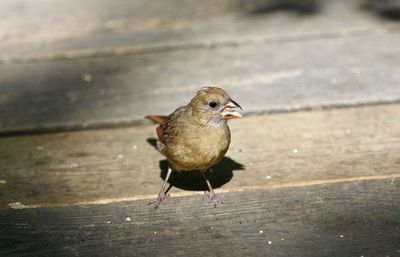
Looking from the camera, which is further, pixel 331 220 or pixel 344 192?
pixel 344 192

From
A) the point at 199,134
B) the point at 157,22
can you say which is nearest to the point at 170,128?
the point at 199,134

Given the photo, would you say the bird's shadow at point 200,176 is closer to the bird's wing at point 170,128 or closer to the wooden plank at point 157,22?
the bird's wing at point 170,128

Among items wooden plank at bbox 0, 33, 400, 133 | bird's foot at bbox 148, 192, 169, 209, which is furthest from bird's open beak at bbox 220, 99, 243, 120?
wooden plank at bbox 0, 33, 400, 133

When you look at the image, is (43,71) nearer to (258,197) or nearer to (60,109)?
(60,109)

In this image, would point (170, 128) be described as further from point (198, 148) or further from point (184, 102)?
point (184, 102)

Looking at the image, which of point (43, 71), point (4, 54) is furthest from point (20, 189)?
point (4, 54)

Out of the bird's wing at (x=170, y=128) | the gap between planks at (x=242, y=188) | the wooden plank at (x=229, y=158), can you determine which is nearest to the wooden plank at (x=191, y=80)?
the wooden plank at (x=229, y=158)

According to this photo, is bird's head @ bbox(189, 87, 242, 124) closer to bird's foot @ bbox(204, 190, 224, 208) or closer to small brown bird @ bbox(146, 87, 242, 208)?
small brown bird @ bbox(146, 87, 242, 208)
